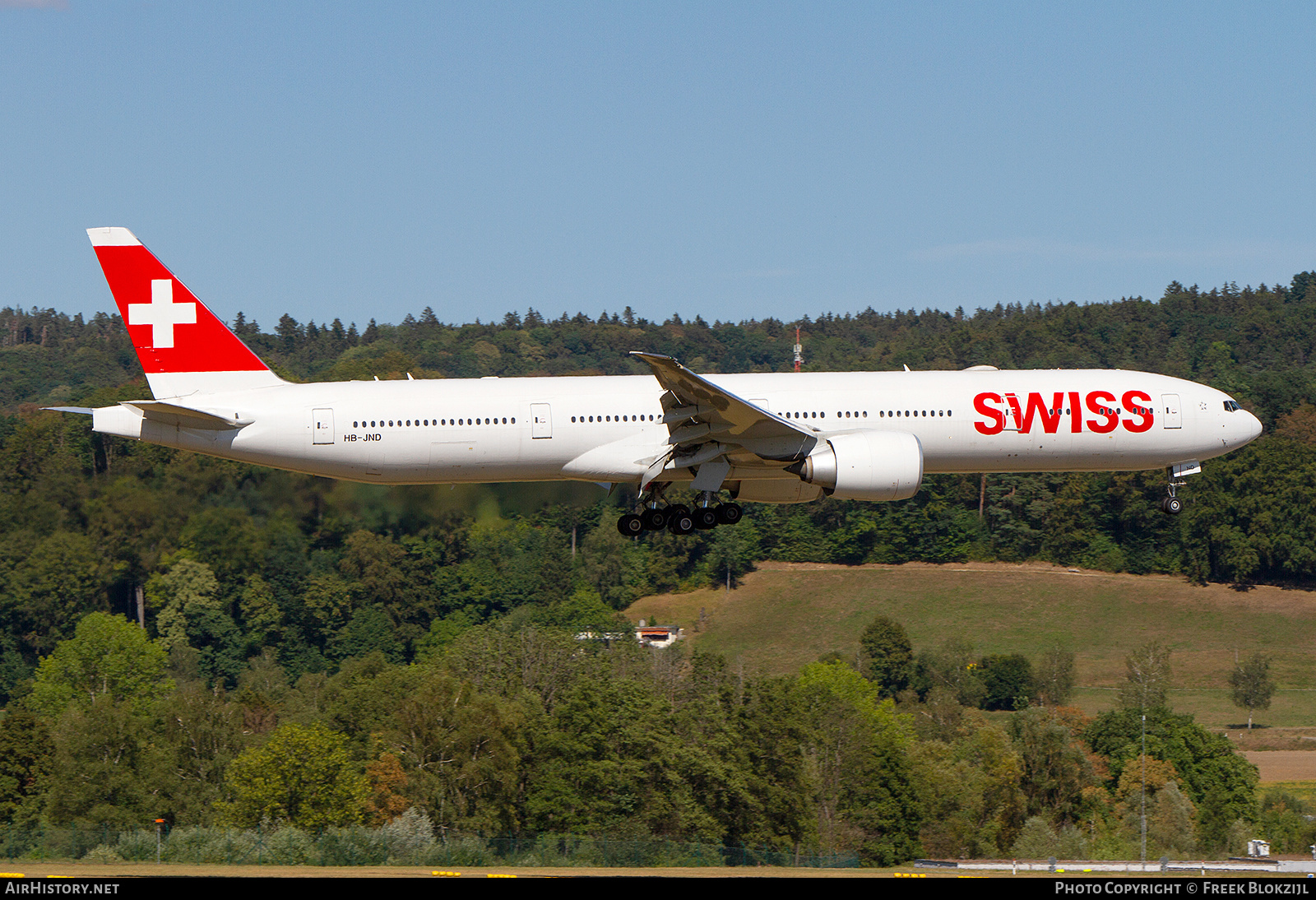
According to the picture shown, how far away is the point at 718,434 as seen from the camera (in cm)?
3584

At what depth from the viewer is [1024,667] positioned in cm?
11794

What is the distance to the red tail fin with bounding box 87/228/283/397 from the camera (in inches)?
1481

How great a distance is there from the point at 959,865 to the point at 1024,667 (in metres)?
65.3

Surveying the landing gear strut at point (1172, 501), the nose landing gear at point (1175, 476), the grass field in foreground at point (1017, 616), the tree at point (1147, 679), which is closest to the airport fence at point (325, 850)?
the landing gear strut at point (1172, 501)

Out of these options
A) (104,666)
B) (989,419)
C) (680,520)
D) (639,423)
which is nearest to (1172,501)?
(989,419)

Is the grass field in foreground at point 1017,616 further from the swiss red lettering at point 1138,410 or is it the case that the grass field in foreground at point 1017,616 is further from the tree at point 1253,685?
the swiss red lettering at point 1138,410

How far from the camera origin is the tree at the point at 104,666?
99.7 m

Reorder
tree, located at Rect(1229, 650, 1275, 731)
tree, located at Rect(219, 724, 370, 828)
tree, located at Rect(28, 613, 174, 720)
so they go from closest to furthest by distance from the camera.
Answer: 1. tree, located at Rect(219, 724, 370, 828)
2. tree, located at Rect(28, 613, 174, 720)
3. tree, located at Rect(1229, 650, 1275, 731)

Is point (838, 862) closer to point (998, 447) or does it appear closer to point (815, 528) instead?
point (998, 447)

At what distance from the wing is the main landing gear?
1.76ft

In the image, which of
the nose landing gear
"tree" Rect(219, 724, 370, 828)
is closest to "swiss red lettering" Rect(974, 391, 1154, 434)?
the nose landing gear

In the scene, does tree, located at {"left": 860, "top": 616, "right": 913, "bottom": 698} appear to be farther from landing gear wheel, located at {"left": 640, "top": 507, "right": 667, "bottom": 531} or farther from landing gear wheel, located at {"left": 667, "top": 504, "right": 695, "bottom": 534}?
landing gear wheel, located at {"left": 667, "top": 504, "right": 695, "bottom": 534}

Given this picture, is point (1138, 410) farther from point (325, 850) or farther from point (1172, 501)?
point (325, 850)

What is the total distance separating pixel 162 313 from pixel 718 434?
14460mm
